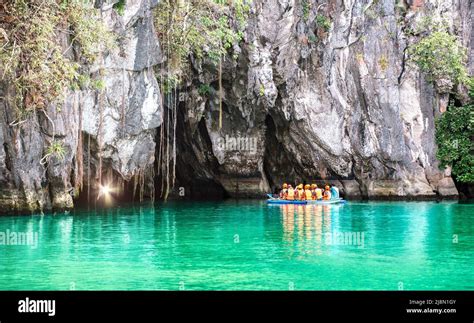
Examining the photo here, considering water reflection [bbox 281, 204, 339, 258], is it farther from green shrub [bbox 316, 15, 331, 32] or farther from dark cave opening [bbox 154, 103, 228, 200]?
green shrub [bbox 316, 15, 331, 32]

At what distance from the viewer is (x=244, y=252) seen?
13.3m

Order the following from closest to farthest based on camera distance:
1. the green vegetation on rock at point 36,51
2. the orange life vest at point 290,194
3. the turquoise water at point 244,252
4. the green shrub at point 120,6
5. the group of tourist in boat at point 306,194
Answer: the turquoise water at point 244,252 < the green vegetation on rock at point 36,51 < the green shrub at point 120,6 < the group of tourist in boat at point 306,194 < the orange life vest at point 290,194

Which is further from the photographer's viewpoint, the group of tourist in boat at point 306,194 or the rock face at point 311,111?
the group of tourist in boat at point 306,194

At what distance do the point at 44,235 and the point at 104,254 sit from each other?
331 cm

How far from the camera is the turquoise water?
10.3 metres

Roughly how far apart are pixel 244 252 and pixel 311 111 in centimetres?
1563

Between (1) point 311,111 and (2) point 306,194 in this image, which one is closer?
(2) point 306,194

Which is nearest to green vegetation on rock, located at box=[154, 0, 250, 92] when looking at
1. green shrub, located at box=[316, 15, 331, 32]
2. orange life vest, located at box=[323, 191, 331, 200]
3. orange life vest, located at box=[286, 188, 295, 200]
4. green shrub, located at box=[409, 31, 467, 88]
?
green shrub, located at box=[316, 15, 331, 32]

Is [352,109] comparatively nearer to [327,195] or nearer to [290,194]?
[327,195]

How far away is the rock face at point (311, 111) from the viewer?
25781 mm

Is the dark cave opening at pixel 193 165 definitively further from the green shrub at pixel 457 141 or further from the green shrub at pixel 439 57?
the green shrub at pixel 457 141

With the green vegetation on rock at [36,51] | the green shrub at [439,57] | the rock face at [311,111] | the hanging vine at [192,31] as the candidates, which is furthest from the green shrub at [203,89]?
the green shrub at [439,57]

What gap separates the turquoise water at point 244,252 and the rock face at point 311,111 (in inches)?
252

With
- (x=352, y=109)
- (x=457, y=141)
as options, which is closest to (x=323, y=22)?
(x=352, y=109)
